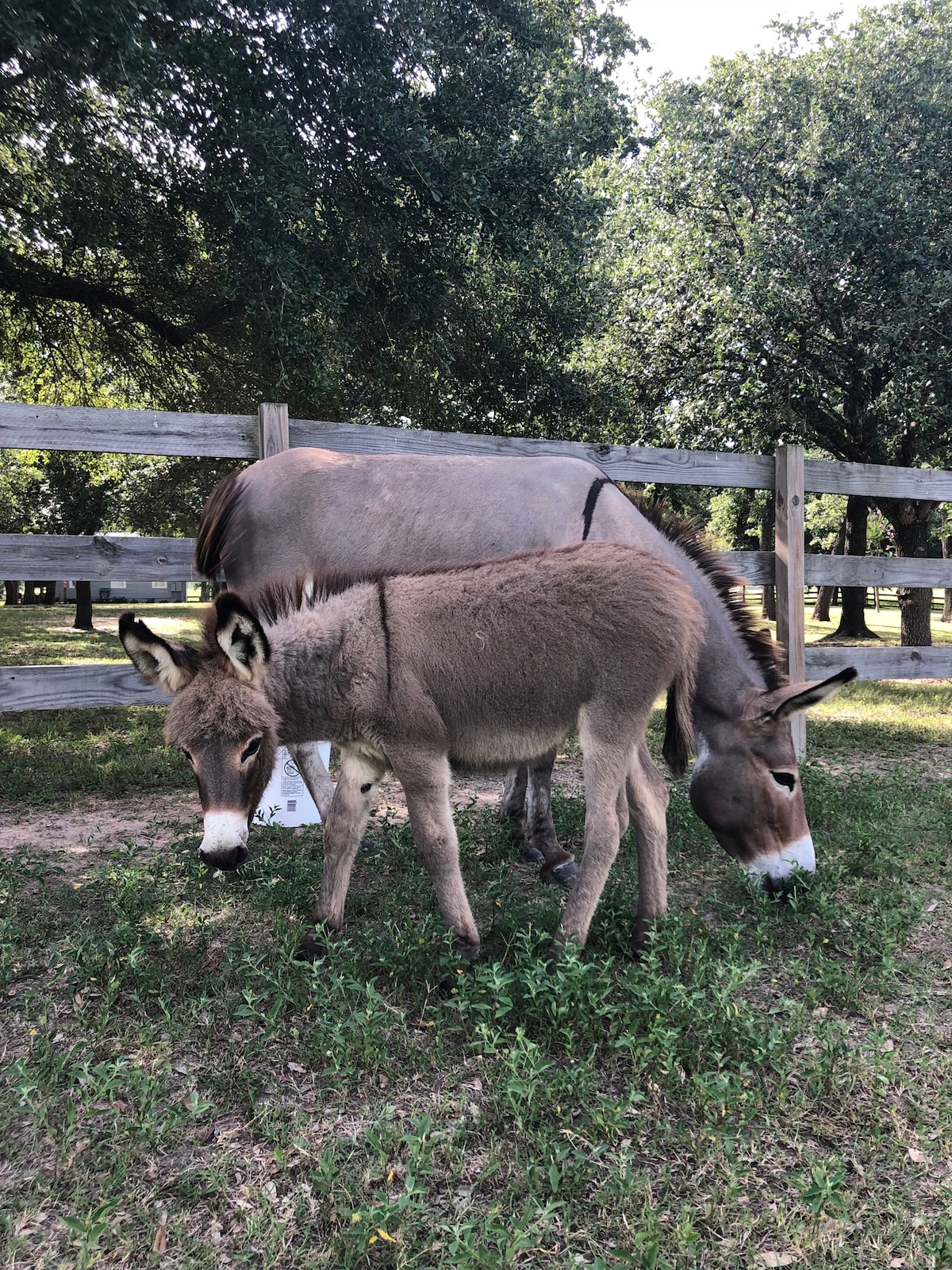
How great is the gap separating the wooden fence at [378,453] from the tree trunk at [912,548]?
22.6 feet

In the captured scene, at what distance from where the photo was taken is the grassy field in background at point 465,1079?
219 centimetres

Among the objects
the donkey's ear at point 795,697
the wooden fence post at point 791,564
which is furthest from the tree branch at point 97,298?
the donkey's ear at point 795,697

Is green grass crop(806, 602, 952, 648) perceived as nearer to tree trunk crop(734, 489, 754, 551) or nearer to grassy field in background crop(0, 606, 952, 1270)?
tree trunk crop(734, 489, 754, 551)

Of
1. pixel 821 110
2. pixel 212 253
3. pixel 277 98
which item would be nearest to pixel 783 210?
pixel 821 110

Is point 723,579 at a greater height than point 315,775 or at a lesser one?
greater

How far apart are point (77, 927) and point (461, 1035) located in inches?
80.5

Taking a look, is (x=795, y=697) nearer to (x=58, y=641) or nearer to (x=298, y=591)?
(x=298, y=591)

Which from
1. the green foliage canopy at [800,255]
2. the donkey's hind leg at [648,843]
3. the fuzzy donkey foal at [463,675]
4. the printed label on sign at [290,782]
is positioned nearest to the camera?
the fuzzy donkey foal at [463,675]

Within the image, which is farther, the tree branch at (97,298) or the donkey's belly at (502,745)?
the tree branch at (97,298)

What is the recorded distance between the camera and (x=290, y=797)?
19.7 ft

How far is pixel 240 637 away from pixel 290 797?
2976 mm

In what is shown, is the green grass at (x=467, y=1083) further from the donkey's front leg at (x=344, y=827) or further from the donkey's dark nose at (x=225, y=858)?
the donkey's dark nose at (x=225, y=858)

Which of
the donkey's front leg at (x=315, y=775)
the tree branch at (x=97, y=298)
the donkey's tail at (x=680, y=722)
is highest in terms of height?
the tree branch at (x=97, y=298)

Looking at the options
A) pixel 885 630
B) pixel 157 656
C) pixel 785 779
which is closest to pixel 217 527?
pixel 157 656
